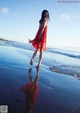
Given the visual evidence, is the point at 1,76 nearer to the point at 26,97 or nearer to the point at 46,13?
the point at 26,97

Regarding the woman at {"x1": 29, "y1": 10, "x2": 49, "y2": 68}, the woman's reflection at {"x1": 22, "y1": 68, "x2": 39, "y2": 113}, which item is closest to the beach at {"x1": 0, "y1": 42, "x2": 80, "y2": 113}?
A: the woman's reflection at {"x1": 22, "y1": 68, "x2": 39, "y2": 113}

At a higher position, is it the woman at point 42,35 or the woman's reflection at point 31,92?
the woman at point 42,35

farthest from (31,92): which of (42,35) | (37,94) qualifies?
(42,35)

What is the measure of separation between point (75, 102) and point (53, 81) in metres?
1.49

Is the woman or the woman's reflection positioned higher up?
the woman

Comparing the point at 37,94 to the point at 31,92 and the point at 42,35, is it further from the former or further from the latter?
the point at 42,35

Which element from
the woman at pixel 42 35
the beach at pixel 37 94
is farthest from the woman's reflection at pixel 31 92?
the woman at pixel 42 35

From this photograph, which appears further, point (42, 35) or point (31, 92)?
point (42, 35)

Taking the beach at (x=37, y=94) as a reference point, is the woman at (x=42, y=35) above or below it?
above

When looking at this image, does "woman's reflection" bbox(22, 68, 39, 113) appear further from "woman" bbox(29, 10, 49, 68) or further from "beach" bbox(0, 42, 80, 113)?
"woman" bbox(29, 10, 49, 68)

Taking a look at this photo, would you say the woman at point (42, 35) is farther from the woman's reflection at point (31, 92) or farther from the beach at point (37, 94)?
the woman's reflection at point (31, 92)

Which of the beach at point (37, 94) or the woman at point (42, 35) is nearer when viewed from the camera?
the beach at point (37, 94)

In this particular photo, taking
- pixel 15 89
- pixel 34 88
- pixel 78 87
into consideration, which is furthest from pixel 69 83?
pixel 15 89

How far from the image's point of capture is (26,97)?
4.16m
